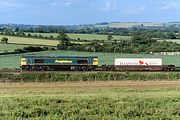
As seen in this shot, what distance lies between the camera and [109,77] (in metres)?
73.1

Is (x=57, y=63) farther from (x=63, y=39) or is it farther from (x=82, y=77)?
(x=63, y=39)

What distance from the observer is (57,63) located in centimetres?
8712

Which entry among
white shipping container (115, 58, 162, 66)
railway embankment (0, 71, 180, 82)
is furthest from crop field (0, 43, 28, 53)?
railway embankment (0, 71, 180, 82)

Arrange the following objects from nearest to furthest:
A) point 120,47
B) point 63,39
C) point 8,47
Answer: point 8,47
point 120,47
point 63,39

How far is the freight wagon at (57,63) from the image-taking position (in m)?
86.4

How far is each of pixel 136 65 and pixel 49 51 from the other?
46.0m

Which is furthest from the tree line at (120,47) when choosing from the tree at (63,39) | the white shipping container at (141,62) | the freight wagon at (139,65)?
the freight wagon at (139,65)

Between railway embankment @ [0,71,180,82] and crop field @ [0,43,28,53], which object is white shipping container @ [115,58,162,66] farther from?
crop field @ [0,43,28,53]

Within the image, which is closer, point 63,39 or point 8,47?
point 8,47

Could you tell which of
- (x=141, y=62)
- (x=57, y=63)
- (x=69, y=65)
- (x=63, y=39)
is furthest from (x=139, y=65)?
(x=63, y=39)

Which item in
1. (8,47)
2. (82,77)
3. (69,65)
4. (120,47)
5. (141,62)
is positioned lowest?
(82,77)

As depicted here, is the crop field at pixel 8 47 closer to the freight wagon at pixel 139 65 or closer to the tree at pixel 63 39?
the tree at pixel 63 39

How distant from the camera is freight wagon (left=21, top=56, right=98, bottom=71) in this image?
86.4 metres

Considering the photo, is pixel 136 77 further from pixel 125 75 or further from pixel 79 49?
pixel 79 49
